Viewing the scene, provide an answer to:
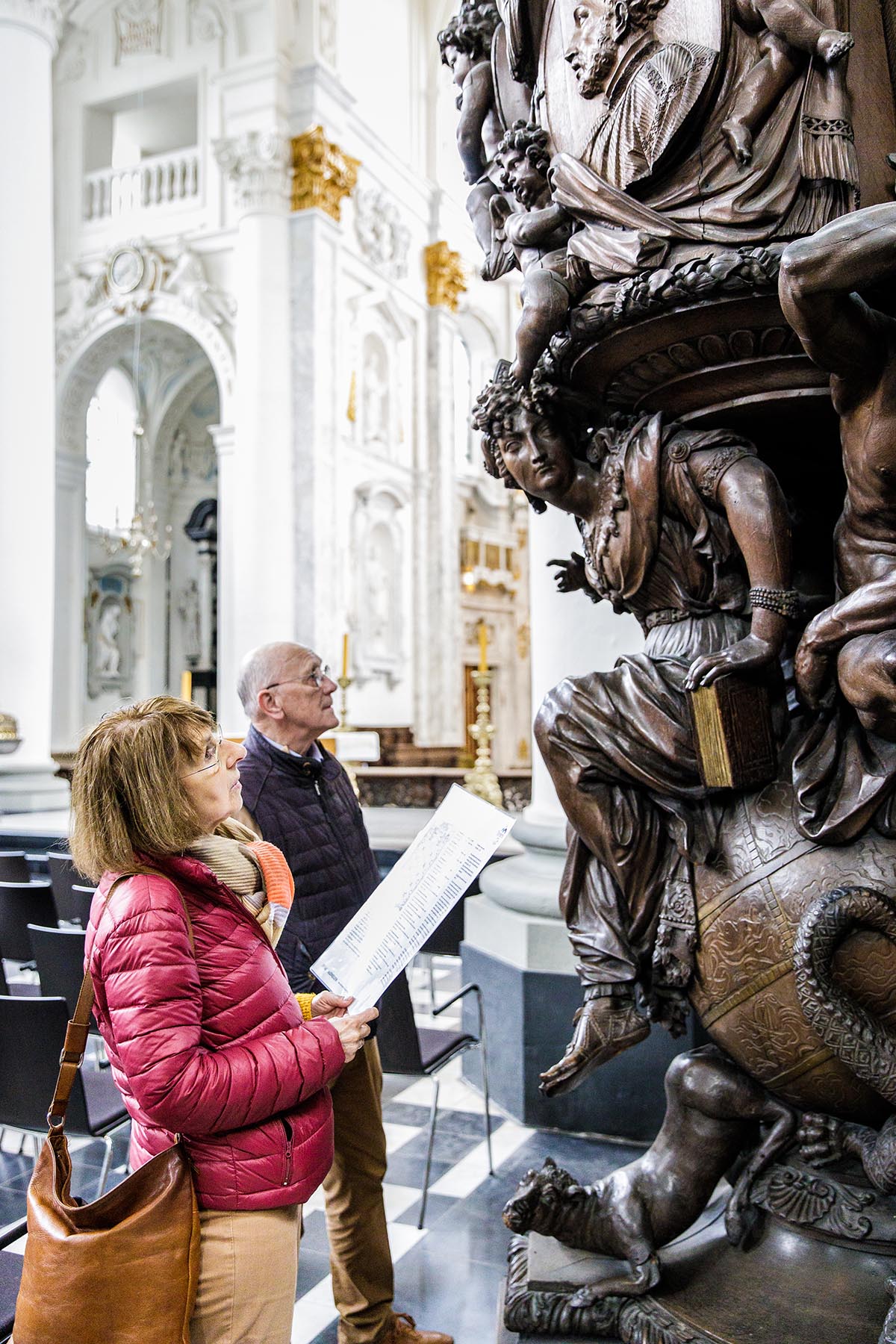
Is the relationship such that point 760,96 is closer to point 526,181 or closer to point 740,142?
point 740,142

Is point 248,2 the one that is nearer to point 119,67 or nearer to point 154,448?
point 119,67

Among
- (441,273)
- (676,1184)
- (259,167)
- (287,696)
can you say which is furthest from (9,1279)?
(441,273)

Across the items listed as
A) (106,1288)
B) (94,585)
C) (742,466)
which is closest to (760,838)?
(742,466)

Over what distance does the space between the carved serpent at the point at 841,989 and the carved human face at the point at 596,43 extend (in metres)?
1.31

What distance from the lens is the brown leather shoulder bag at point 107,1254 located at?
1.40 meters

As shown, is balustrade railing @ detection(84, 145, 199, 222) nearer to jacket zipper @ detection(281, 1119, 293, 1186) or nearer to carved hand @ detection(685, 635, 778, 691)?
carved hand @ detection(685, 635, 778, 691)

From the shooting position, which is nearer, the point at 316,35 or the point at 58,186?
the point at 316,35

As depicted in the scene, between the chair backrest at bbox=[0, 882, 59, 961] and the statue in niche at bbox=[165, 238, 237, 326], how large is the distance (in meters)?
12.2

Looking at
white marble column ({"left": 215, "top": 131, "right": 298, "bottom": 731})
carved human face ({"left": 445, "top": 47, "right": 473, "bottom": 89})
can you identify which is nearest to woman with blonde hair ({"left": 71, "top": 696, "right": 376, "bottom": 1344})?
carved human face ({"left": 445, "top": 47, "right": 473, "bottom": 89})

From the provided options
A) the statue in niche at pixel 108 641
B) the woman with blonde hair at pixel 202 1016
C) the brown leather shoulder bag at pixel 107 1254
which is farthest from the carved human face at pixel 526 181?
the statue in niche at pixel 108 641

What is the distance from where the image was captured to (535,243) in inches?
73.8

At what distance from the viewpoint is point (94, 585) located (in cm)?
1789

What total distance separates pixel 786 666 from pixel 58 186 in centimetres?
1754

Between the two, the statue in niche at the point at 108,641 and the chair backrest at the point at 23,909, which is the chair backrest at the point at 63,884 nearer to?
the chair backrest at the point at 23,909
